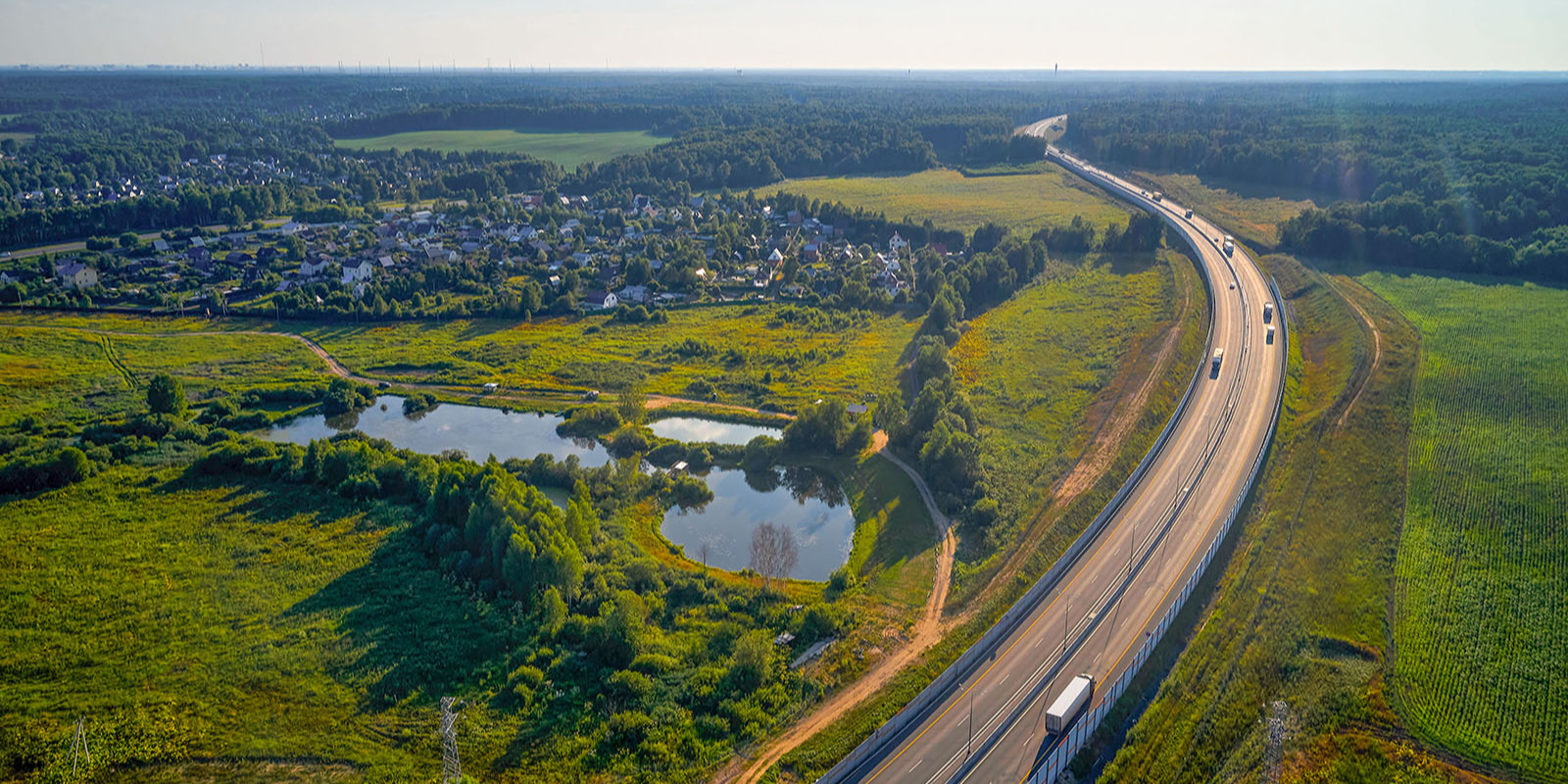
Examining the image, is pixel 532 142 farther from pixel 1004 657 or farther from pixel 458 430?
pixel 1004 657

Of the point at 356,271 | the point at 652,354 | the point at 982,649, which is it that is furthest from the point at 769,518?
the point at 356,271

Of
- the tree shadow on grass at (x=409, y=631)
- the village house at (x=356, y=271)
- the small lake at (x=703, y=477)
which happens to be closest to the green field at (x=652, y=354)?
the small lake at (x=703, y=477)

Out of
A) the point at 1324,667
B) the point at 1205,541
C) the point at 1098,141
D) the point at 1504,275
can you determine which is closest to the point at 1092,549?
the point at 1205,541

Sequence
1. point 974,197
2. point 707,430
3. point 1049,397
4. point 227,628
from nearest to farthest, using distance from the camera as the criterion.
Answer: point 227,628 < point 707,430 < point 1049,397 < point 974,197

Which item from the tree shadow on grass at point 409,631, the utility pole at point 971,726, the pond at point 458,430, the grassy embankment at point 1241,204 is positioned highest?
the grassy embankment at point 1241,204

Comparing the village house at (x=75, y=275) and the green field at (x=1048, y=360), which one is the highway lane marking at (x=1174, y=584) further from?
the village house at (x=75, y=275)

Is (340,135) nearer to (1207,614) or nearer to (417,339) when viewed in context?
(417,339)

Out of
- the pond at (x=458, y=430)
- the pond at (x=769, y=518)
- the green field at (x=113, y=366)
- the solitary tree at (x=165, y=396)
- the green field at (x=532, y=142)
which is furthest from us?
the green field at (x=532, y=142)
